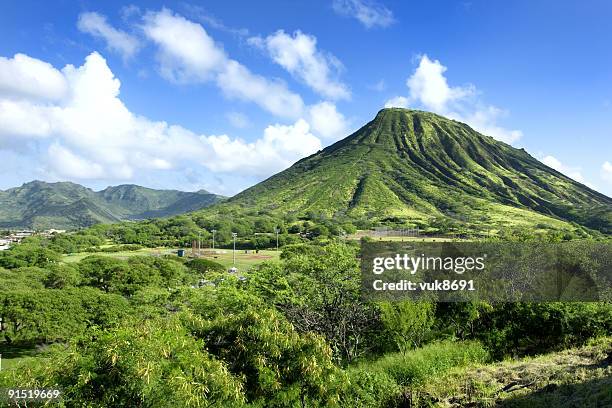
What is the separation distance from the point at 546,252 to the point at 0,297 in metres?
42.5

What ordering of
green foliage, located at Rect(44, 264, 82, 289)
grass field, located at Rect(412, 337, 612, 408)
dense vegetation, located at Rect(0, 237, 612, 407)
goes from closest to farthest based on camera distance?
dense vegetation, located at Rect(0, 237, 612, 407), grass field, located at Rect(412, 337, 612, 408), green foliage, located at Rect(44, 264, 82, 289)

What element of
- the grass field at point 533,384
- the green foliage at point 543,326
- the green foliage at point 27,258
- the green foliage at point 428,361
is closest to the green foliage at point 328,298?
the green foliage at point 428,361

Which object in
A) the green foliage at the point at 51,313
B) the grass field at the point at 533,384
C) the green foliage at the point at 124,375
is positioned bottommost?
the green foliage at the point at 51,313

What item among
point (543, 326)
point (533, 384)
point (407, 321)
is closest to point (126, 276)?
point (407, 321)

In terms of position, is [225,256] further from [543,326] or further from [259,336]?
[259,336]

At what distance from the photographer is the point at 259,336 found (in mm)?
11609

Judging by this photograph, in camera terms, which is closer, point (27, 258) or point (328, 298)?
point (328, 298)

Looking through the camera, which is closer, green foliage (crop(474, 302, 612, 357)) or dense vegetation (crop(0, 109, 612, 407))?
dense vegetation (crop(0, 109, 612, 407))

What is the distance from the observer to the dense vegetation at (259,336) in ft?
30.5

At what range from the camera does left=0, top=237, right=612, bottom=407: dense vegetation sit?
9289 millimetres

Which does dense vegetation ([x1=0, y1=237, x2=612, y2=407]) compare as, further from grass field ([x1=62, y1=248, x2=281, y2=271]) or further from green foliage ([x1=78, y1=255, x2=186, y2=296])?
grass field ([x1=62, y1=248, x2=281, y2=271])

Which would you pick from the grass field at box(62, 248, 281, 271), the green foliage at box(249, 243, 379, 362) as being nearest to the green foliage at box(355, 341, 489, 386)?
the green foliage at box(249, 243, 379, 362)

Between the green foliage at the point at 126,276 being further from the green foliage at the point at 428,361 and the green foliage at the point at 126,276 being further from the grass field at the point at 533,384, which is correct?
the grass field at the point at 533,384

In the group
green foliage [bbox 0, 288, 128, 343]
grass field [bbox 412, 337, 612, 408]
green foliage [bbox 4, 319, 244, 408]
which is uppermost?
green foliage [bbox 4, 319, 244, 408]
